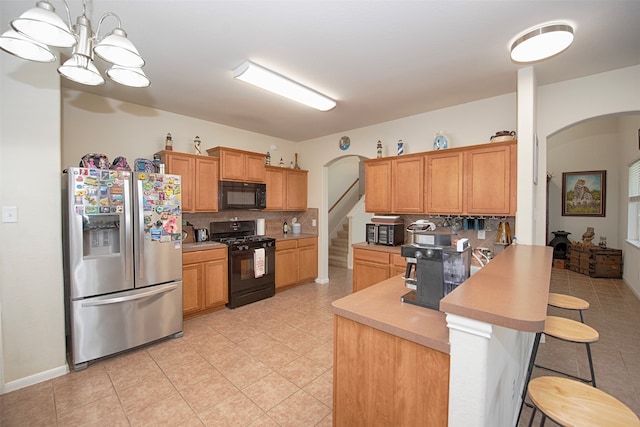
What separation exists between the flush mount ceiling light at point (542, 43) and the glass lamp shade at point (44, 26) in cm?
291

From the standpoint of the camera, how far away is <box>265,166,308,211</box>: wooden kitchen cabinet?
15.8 ft

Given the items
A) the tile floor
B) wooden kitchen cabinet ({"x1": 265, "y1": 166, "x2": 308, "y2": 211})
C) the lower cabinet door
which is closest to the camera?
the tile floor

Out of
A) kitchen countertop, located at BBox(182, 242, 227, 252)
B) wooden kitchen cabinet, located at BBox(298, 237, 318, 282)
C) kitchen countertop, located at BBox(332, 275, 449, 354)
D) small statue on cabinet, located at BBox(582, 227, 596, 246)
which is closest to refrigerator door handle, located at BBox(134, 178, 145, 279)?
kitchen countertop, located at BBox(182, 242, 227, 252)

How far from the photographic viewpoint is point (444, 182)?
3.40 metres

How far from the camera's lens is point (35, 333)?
224cm

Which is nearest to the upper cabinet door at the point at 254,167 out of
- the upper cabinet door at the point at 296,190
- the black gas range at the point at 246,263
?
Answer: the upper cabinet door at the point at 296,190

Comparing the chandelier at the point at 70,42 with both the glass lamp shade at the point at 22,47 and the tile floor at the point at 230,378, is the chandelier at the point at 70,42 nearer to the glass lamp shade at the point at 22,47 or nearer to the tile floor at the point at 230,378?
the glass lamp shade at the point at 22,47

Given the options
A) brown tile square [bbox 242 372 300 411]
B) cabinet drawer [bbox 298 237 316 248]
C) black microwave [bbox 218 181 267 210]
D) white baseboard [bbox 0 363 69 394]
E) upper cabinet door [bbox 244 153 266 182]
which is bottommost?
brown tile square [bbox 242 372 300 411]

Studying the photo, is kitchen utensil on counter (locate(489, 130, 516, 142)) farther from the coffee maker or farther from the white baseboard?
the white baseboard

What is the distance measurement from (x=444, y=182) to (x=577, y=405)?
260 cm

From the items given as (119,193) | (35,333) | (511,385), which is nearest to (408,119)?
(511,385)

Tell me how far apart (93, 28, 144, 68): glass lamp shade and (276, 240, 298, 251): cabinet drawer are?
131 inches

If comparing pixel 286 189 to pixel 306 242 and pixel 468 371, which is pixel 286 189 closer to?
pixel 306 242

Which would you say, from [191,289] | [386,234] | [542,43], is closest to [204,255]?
[191,289]
